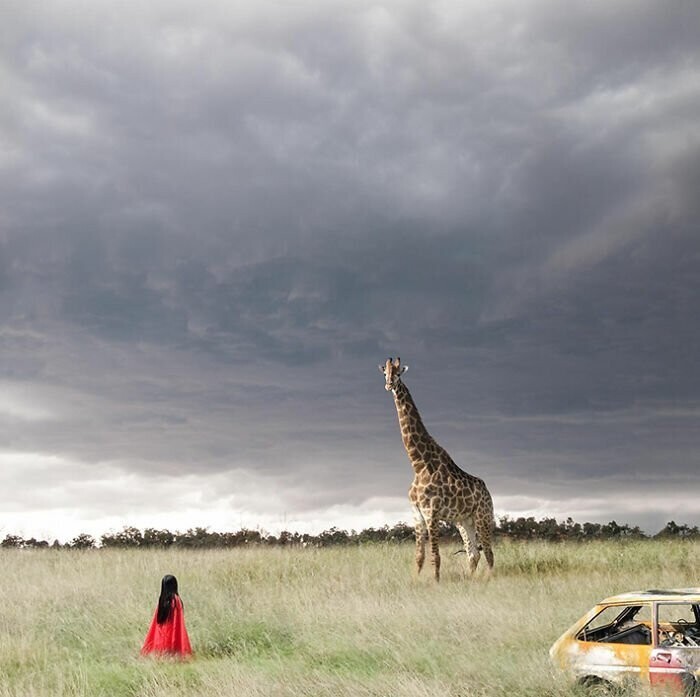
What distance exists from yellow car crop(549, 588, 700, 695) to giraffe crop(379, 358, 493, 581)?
9677 millimetres

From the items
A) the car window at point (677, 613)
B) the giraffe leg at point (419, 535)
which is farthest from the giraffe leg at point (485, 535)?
the car window at point (677, 613)

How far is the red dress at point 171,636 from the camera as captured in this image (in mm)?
13391

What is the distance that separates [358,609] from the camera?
15398 millimetres

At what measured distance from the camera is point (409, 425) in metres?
21.2

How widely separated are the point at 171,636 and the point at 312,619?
2.49 metres

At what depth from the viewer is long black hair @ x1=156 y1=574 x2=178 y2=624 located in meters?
13.4

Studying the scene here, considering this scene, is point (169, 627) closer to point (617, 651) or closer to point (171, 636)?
point (171, 636)

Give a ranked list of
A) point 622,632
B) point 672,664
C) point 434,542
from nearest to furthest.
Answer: point 672,664 → point 622,632 → point 434,542

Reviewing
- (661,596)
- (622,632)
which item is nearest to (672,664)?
(661,596)

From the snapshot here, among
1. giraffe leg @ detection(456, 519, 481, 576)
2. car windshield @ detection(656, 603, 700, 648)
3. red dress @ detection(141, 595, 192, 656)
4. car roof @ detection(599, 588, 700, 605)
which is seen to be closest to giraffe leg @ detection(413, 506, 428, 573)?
giraffe leg @ detection(456, 519, 481, 576)

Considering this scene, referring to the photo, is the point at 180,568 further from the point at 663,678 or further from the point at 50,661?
the point at 663,678

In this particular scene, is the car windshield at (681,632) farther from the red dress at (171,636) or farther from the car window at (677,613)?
the red dress at (171,636)

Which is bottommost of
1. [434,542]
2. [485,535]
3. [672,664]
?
[672,664]

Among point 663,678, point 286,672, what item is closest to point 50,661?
point 286,672
